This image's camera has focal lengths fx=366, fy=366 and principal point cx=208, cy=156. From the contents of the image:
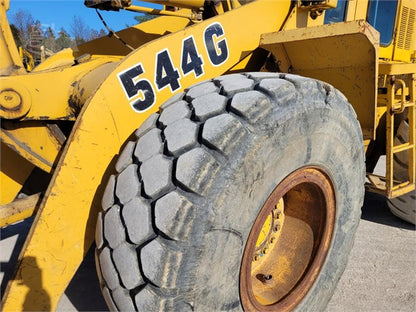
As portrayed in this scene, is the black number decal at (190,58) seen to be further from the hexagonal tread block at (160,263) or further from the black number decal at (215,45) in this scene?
the hexagonal tread block at (160,263)

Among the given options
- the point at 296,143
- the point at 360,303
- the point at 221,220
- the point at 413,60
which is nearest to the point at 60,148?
the point at 221,220

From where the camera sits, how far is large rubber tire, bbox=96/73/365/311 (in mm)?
1401

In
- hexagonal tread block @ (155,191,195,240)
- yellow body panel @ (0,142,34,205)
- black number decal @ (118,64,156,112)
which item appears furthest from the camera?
yellow body panel @ (0,142,34,205)

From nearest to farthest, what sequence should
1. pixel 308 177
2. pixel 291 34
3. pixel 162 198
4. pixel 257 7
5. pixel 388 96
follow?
1. pixel 162 198
2. pixel 308 177
3. pixel 291 34
4. pixel 257 7
5. pixel 388 96

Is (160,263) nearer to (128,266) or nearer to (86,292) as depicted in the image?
(128,266)

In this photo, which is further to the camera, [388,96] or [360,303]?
[388,96]

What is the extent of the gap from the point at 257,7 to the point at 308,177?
1.11 metres

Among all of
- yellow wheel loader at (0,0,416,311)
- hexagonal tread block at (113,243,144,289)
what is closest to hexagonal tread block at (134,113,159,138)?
yellow wheel loader at (0,0,416,311)

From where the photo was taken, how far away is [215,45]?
6.75ft

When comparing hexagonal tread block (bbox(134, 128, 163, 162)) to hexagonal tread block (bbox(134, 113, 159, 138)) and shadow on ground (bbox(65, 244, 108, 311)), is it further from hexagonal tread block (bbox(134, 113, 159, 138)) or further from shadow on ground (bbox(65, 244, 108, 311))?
shadow on ground (bbox(65, 244, 108, 311))

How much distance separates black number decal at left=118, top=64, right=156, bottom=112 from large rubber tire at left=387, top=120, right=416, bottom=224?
2.61 meters

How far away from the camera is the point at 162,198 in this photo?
140cm

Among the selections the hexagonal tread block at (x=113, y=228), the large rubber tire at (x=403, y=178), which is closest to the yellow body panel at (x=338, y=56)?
the large rubber tire at (x=403, y=178)

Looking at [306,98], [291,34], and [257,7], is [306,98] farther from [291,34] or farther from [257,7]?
[257,7]
